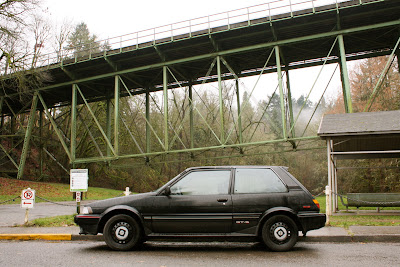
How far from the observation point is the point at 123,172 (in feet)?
134

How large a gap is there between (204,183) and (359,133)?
7502 mm

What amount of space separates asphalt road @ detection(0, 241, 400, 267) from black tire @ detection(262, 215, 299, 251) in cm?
15

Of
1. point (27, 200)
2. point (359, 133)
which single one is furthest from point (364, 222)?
point (27, 200)

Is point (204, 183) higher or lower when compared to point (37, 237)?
higher

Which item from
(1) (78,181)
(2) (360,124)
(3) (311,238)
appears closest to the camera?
(3) (311,238)

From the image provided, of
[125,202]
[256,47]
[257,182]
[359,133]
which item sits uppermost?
[256,47]

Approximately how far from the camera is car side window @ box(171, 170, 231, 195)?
665cm

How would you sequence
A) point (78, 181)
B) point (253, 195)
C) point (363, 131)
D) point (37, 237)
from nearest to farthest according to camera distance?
1. point (253, 195)
2. point (37, 237)
3. point (78, 181)
4. point (363, 131)

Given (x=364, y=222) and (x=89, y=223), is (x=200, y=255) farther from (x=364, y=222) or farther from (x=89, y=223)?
(x=364, y=222)

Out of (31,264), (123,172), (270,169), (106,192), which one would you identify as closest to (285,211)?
(270,169)

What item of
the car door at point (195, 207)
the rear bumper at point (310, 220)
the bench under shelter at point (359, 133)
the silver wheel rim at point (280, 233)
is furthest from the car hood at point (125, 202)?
the bench under shelter at point (359, 133)

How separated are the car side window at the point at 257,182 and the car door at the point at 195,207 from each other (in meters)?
0.21

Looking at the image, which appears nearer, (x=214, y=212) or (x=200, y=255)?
(x=200, y=255)

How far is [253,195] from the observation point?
6.54 metres
